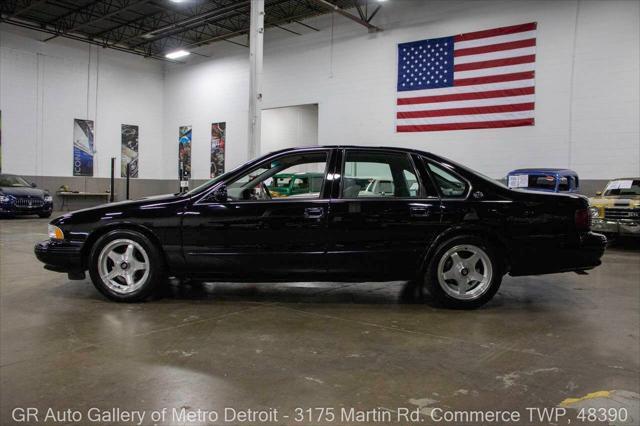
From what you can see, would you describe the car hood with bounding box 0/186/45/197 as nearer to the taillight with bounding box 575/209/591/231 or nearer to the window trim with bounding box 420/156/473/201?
the window trim with bounding box 420/156/473/201

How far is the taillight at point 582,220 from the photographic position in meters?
4.17

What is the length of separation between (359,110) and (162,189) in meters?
11.8

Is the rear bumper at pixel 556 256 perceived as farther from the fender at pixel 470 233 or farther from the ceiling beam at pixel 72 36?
the ceiling beam at pixel 72 36

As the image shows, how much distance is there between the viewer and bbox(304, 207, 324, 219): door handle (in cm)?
406

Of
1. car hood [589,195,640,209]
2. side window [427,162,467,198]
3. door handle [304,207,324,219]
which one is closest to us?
door handle [304,207,324,219]

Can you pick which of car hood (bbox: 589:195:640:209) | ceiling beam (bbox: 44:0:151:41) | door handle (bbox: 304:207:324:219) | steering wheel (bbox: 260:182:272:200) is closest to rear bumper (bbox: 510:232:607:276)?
door handle (bbox: 304:207:324:219)

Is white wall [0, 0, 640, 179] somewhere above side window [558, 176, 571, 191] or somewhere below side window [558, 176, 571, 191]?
above

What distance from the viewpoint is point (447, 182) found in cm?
421

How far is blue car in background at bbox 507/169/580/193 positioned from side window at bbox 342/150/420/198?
8.14 m

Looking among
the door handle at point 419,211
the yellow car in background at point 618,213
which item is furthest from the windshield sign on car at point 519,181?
the door handle at point 419,211

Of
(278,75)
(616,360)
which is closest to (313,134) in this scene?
(278,75)

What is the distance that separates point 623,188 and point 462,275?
732 cm

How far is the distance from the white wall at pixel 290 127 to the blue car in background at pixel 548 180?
11.4m

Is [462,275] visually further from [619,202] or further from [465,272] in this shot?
[619,202]
